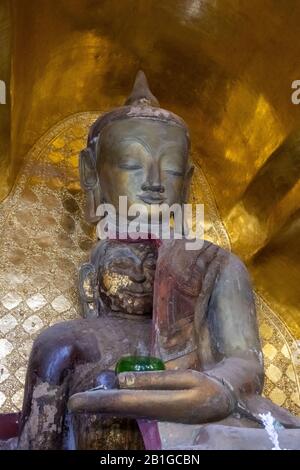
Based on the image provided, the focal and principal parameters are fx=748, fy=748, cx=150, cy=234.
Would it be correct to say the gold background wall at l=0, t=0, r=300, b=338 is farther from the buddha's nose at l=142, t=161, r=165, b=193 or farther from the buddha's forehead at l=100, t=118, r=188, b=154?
the buddha's nose at l=142, t=161, r=165, b=193

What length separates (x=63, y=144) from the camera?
4.11m

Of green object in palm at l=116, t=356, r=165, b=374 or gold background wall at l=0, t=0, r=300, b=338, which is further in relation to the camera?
gold background wall at l=0, t=0, r=300, b=338

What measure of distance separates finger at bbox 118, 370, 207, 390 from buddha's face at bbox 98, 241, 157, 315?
78 cm

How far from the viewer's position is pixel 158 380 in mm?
2102

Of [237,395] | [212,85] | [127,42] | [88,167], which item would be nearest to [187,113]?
[212,85]

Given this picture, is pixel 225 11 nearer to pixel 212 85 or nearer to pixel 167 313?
pixel 212 85

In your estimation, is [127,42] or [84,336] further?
[127,42]

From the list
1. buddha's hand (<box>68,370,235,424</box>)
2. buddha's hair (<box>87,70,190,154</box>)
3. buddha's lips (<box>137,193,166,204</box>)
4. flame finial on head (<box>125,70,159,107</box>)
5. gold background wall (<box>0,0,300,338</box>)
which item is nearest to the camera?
buddha's hand (<box>68,370,235,424</box>)

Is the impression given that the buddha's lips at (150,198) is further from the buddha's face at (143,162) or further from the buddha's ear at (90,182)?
the buddha's ear at (90,182)

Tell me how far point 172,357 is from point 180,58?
2.07 m

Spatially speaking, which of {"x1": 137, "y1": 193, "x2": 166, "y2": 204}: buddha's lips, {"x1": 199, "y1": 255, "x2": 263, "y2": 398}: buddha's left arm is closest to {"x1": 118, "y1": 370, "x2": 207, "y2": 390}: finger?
{"x1": 199, "y1": 255, "x2": 263, "y2": 398}: buddha's left arm

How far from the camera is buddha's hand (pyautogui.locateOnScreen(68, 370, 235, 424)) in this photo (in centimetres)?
208

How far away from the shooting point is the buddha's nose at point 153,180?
3.15 metres

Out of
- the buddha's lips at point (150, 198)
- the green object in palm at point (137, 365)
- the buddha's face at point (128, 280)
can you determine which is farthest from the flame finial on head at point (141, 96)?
the green object in palm at point (137, 365)
